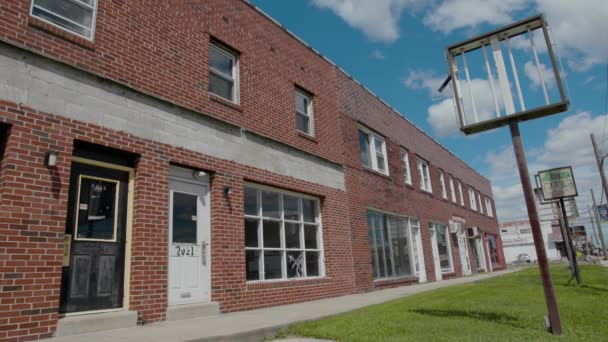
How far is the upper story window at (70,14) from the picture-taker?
6.43 meters

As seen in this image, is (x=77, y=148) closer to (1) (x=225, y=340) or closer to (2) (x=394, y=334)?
(1) (x=225, y=340)

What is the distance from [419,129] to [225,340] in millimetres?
17586

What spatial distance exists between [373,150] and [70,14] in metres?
11.2

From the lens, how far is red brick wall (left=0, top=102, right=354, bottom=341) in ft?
17.6

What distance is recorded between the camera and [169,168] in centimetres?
783

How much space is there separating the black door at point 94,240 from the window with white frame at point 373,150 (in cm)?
974

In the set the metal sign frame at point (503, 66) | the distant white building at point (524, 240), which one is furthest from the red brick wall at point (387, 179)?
the distant white building at point (524, 240)

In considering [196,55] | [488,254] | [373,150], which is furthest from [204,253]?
[488,254]

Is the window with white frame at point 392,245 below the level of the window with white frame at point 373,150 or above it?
below

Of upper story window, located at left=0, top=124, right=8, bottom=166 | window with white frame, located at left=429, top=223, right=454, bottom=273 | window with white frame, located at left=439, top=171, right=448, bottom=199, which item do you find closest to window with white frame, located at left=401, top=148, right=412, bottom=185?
window with white frame, located at left=429, top=223, right=454, bottom=273

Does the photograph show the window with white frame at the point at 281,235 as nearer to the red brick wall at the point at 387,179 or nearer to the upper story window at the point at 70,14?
the red brick wall at the point at 387,179

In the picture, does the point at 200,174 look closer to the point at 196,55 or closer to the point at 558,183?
the point at 196,55

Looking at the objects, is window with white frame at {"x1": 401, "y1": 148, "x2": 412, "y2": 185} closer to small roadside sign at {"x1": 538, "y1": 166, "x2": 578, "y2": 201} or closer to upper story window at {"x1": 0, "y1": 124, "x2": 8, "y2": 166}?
small roadside sign at {"x1": 538, "y1": 166, "x2": 578, "y2": 201}

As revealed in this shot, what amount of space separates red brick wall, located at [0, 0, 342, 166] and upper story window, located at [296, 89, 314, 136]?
19 cm
